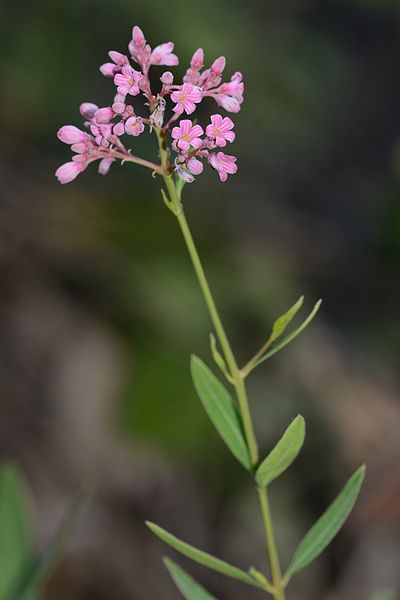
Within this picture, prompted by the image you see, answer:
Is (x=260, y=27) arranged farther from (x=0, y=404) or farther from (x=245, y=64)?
(x=0, y=404)

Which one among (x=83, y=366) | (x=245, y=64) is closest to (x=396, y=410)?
(x=83, y=366)

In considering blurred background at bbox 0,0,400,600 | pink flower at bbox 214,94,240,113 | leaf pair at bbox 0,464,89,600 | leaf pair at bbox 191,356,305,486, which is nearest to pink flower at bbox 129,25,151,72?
pink flower at bbox 214,94,240,113

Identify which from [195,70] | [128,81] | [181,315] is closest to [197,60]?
[195,70]

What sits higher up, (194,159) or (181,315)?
(194,159)

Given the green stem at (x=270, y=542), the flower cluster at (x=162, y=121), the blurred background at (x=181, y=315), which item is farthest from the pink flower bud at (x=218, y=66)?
the blurred background at (x=181, y=315)

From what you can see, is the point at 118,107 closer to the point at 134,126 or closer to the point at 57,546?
the point at 134,126
